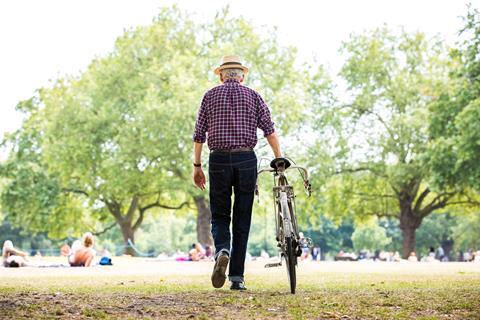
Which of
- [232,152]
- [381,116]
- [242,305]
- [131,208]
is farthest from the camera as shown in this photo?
[131,208]

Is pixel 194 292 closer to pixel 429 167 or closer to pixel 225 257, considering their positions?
pixel 225 257

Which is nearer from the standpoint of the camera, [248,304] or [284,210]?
[248,304]

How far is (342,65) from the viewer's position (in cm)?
4338

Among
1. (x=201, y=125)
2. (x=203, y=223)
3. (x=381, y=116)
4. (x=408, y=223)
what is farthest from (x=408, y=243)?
(x=201, y=125)

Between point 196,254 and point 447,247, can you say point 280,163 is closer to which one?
point 196,254

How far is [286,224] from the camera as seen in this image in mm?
7797

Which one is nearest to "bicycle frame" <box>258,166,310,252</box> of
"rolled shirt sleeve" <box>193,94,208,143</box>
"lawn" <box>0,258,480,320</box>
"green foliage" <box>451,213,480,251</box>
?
"lawn" <box>0,258,480,320</box>

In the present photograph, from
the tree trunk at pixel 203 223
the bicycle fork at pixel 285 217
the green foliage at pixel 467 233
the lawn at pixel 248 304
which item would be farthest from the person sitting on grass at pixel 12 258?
the green foliage at pixel 467 233

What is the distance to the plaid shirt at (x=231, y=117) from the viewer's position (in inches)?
329

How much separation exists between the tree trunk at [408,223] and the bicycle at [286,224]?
3483 cm

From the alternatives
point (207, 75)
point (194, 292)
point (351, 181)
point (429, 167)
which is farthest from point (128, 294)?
point (351, 181)

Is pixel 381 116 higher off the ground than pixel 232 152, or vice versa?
pixel 381 116

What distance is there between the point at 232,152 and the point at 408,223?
35.8 m

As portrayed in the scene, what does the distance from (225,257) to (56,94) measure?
41.2 m
